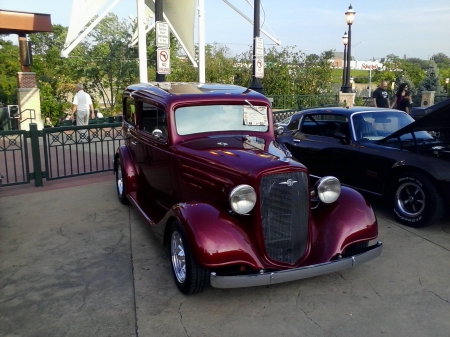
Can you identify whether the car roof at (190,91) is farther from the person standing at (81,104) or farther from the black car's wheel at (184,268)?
the person standing at (81,104)

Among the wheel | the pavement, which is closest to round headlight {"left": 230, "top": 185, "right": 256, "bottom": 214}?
the pavement

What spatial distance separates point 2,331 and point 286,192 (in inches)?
103

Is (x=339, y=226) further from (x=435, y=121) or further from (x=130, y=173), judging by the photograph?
(x=130, y=173)

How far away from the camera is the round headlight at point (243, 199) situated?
3.84 metres

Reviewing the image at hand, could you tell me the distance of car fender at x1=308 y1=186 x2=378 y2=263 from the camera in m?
4.11

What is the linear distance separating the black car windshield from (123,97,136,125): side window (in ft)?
11.1

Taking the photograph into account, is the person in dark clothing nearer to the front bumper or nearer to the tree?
the front bumper

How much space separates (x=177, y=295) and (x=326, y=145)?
406cm

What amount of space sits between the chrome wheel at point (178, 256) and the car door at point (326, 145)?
11.6 feet

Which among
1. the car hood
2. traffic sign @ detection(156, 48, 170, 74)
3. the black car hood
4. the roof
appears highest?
the roof

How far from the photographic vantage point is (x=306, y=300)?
13.3ft

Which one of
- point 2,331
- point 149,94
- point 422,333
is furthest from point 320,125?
point 2,331

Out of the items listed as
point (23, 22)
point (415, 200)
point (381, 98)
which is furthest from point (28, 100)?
point (415, 200)

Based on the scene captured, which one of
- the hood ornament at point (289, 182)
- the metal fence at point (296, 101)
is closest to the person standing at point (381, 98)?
the metal fence at point (296, 101)
